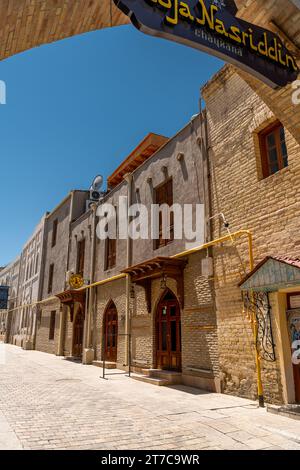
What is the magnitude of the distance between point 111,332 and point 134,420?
30.8ft

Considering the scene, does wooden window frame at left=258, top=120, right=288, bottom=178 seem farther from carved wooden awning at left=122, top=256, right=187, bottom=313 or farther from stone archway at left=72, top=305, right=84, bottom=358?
stone archway at left=72, top=305, right=84, bottom=358

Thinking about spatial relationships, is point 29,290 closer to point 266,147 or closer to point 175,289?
point 175,289

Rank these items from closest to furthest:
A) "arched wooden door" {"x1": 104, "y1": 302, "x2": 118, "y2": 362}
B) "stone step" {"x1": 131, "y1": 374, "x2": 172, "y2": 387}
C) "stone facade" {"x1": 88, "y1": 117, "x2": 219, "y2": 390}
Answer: "stone facade" {"x1": 88, "y1": 117, "x2": 219, "y2": 390} → "stone step" {"x1": 131, "y1": 374, "x2": 172, "y2": 387} → "arched wooden door" {"x1": 104, "y1": 302, "x2": 118, "y2": 362}

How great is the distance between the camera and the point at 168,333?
456 inches

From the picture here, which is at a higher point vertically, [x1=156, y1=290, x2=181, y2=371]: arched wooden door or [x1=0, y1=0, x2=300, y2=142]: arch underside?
[x1=0, y1=0, x2=300, y2=142]: arch underside

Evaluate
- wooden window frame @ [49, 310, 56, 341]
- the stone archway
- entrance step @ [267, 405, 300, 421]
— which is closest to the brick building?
entrance step @ [267, 405, 300, 421]

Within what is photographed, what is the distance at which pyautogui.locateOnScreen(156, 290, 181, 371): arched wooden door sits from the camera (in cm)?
1112

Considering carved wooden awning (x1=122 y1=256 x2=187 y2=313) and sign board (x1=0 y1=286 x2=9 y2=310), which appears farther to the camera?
sign board (x1=0 y1=286 x2=9 y2=310)

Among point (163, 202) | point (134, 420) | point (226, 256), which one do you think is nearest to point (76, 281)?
point (163, 202)

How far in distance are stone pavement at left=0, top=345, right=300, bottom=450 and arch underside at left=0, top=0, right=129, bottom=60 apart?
6025mm

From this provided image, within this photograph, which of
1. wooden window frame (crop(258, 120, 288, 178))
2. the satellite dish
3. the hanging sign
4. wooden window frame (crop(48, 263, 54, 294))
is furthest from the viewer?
wooden window frame (crop(48, 263, 54, 294))
